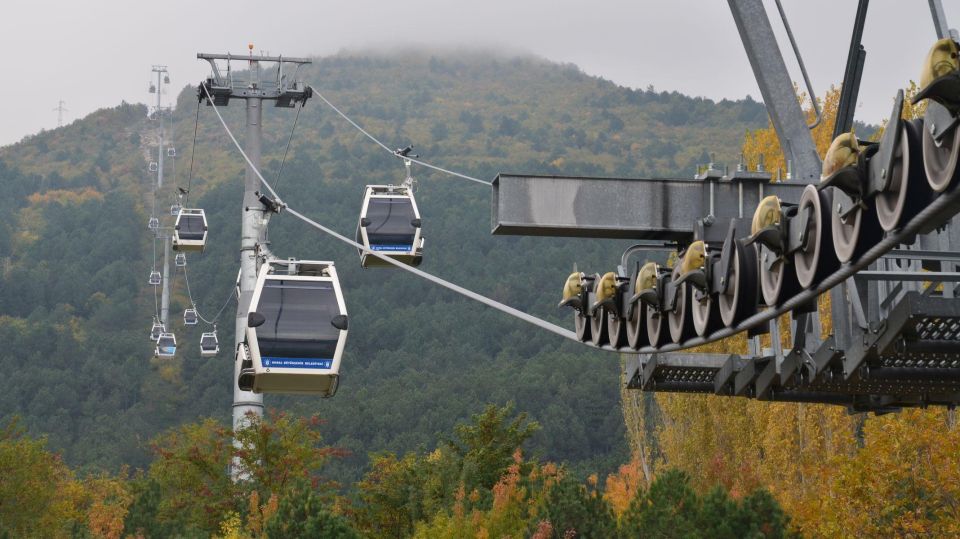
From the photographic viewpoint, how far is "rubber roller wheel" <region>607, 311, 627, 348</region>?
1435 cm

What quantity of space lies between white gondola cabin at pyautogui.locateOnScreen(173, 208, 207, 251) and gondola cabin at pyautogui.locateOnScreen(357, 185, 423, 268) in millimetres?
12343

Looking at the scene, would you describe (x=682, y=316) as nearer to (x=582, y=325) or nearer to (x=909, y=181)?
(x=582, y=325)

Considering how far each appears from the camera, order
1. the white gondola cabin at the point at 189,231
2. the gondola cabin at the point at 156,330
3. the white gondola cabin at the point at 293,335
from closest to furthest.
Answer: the white gondola cabin at the point at 293,335
the white gondola cabin at the point at 189,231
the gondola cabin at the point at 156,330

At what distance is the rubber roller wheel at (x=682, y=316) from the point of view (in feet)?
42.2

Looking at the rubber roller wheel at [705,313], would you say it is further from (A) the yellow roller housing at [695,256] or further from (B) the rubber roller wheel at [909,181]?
(B) the rubber roller wheel at [909,181]

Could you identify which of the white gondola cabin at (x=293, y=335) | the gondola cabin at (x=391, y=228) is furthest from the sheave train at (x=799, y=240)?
the gondola cabin at (x=391, y=228)

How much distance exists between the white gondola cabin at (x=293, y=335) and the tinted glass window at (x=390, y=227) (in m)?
10.9

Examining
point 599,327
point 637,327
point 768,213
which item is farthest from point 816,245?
point 599,327

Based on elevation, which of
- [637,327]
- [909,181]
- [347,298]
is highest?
[909,181]

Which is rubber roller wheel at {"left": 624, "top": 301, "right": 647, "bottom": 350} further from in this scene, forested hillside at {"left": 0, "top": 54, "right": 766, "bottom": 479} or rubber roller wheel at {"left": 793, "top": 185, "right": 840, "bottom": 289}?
forested hillside at {"left": 0, "top": 54, "right": 766, "bottom": 479}

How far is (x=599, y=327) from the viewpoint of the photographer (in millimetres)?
14805

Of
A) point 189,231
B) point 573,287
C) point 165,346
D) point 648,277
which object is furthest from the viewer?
point 165,346

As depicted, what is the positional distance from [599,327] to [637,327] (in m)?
0.87

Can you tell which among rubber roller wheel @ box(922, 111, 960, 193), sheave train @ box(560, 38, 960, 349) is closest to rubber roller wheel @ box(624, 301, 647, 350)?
sheave train @ box(560, 38, 960, 349)
